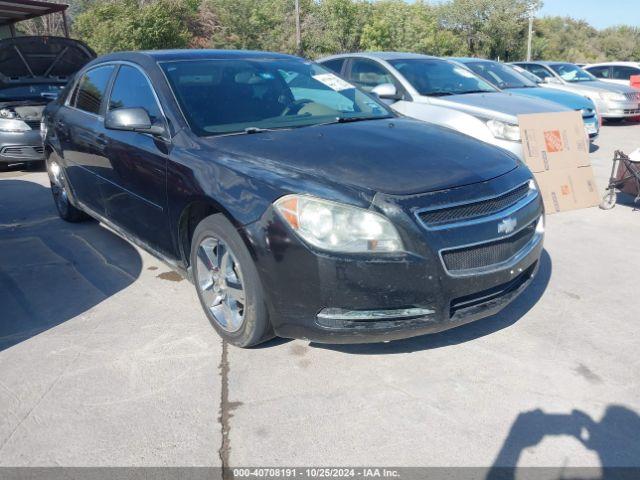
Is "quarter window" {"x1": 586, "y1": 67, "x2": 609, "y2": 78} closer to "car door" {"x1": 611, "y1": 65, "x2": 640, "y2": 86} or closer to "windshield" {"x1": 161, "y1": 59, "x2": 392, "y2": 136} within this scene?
"car door" {"x1": 611, "y1": 65, "x2": 640, "y2": 86}

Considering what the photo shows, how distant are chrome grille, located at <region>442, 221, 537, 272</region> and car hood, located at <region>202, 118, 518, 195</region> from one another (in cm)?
33

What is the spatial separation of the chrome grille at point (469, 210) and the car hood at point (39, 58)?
8136 mm

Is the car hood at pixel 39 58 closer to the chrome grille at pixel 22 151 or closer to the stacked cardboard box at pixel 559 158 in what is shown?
the chrome grille at pixel 22 151

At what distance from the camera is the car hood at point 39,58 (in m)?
8.80

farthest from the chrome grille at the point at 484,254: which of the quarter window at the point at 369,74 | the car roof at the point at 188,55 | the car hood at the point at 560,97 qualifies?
the car hood at the point at 560,97

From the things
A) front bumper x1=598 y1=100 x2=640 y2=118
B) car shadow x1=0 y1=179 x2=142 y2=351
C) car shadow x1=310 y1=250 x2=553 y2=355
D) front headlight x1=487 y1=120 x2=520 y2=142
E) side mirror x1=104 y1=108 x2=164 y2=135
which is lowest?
front bumper x1=598 y1=100 x2=640 y2=118

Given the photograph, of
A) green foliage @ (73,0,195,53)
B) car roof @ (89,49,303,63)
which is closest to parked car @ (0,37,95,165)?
car roof @ (89,49,303,63)

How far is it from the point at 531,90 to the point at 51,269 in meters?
7.63

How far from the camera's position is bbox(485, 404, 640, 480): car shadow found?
232cm

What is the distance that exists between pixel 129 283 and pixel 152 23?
2286 cm

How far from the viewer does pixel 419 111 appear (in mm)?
7094

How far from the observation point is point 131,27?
23.8 m

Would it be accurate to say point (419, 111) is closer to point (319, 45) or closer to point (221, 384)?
point (221, 384)

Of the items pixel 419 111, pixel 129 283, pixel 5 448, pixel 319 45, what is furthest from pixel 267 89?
pixel 319 45
